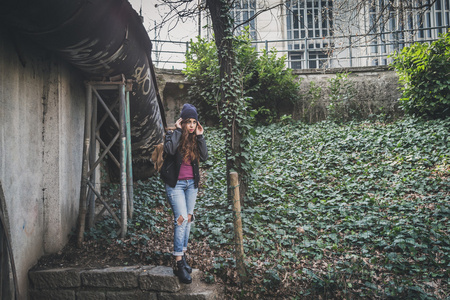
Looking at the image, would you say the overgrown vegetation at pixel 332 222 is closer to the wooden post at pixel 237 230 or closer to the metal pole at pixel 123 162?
the wooden post at pixel 237 230

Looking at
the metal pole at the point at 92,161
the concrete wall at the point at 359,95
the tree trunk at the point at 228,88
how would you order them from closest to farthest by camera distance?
the metal pole at the point at 92,161, the tree trunk at the point at 228,88, the concrete wall at the point at 359,95

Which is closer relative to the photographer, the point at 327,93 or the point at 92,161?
the point at 92,161

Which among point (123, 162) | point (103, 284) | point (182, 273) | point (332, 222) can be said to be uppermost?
point (123, 162)

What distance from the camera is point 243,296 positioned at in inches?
127

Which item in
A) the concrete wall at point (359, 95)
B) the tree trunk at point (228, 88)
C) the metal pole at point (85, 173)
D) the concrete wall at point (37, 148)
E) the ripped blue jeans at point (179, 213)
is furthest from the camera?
the concrete wall at point (359, 95)

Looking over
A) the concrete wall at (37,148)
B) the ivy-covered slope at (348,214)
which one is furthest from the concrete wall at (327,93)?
the concrete wall at (37,148)

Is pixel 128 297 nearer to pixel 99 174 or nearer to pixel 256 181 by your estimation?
pixel 99 174

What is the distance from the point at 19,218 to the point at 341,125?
910cm

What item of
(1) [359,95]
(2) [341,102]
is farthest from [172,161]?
(1) [359,95]

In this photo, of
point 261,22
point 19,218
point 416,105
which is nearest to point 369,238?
point 19,218

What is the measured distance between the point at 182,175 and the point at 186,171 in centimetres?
7

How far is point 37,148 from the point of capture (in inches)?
140

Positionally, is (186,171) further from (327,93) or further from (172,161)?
(327,93)

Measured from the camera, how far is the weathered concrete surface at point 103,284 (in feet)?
10.7
